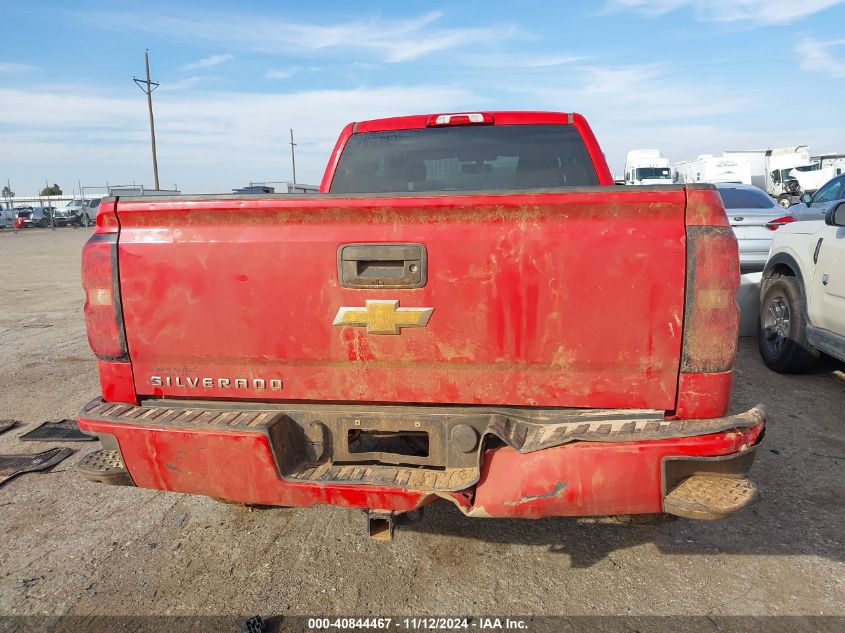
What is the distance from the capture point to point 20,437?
4.55m

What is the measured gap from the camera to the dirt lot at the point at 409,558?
103 inches

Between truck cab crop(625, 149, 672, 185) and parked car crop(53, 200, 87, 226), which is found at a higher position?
truck cab crop(625, 149, 672, 185)

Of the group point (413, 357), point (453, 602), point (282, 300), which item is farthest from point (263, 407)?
point (453, 602)

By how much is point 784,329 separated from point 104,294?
5.74 m

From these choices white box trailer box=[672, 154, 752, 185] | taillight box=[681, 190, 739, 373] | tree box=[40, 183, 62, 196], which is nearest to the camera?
taillight box=[681, 190, 739, 373]

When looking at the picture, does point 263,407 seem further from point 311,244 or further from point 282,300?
point 311,244

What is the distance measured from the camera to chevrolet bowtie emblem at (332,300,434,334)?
228 centimetres

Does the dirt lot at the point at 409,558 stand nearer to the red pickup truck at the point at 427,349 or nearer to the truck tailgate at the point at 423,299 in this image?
the red pickup truck at the point at 427,349

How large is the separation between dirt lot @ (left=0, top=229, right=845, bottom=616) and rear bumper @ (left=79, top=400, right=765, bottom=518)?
576 millimetres

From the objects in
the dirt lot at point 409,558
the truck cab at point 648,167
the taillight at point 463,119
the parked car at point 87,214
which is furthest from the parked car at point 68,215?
the taillight at point 463,119

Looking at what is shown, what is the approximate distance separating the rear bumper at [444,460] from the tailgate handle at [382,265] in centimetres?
53

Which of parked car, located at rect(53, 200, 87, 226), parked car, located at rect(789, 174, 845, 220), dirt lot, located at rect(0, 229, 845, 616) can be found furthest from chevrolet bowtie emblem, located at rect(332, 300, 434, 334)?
parked car, located at rect(53, 200, 87, 226)

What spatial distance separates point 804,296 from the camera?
5.30 m

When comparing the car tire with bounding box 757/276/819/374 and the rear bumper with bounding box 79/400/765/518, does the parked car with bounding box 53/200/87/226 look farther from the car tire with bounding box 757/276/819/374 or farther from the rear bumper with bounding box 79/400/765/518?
the rear bumper with bounding box 79/400/765/518
